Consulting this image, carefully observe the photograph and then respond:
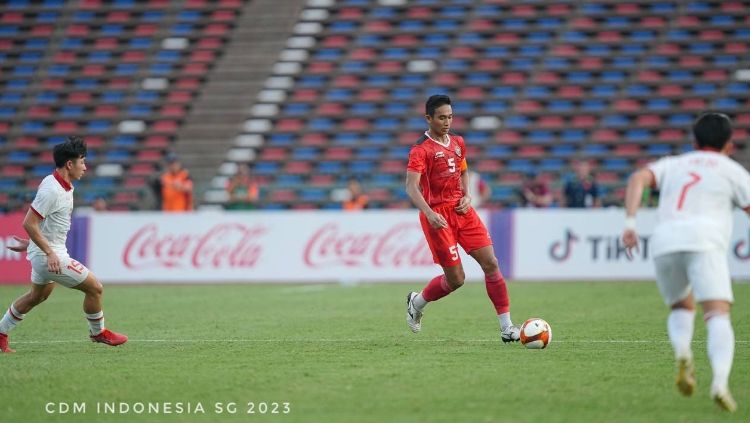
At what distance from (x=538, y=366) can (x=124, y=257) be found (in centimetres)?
1642

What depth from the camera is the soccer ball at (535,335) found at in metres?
9.77

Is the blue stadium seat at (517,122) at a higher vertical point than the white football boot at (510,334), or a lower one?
lower

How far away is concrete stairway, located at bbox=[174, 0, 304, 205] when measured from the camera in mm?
32875

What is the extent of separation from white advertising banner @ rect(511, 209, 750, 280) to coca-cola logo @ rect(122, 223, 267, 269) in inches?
228

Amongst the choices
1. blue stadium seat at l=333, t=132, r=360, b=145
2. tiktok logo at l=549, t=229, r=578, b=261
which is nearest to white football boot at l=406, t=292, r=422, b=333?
tiktok logo at l=549, t=229, r=578, b=261

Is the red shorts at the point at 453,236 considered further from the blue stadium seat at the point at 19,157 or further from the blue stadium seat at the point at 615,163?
the blue stadium seat at the point at 19,157

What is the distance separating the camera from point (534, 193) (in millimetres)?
25016

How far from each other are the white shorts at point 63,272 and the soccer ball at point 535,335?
4182 mm

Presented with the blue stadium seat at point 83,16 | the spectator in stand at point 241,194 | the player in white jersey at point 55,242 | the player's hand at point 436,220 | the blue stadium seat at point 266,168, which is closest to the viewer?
the player in white jersey at point 55,242

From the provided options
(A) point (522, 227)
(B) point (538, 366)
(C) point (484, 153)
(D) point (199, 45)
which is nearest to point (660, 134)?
(C) point (484, 153)

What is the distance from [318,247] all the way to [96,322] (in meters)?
12.8

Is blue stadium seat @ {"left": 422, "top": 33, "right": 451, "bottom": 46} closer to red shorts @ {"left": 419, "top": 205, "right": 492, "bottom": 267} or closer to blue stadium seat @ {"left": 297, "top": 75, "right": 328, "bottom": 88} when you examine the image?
blue stadium seat @ {"left": 297, "top": 75, "right": 328, "bottom": 88}

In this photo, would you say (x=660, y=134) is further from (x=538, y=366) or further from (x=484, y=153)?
(x=538, y=366)

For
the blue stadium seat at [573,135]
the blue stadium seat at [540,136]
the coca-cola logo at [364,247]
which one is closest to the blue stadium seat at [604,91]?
the blue stadium seat at [573,135]
